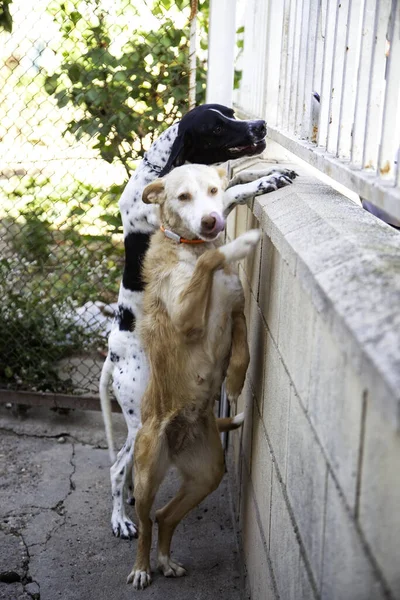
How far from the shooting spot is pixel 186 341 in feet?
10.1

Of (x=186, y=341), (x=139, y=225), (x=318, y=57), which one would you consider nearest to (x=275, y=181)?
(x=318, y=57)

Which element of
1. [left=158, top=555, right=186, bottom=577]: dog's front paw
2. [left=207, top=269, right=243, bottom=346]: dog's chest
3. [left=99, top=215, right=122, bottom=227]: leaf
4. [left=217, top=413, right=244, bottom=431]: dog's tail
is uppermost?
[left=207, top=269, right=243, bottom=346]: dog's chest

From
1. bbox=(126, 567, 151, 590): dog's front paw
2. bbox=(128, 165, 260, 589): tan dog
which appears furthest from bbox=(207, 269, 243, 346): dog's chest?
bbox=(126, 567, 151, 590): dog's front paw

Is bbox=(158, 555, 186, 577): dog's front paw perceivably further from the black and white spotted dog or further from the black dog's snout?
the black dog's snout

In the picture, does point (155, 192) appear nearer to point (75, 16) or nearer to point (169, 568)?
point (169, 568)

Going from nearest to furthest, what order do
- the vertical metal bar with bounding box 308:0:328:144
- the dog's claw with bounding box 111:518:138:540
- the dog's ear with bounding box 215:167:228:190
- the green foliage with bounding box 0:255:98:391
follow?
1. the vertical metal bar with bounding box 308:0:328:144
2. the dog's ear with bounding box 215:167:228:190
3. the dog's claw with bounding box 111:518:138:540
4. the green foliage with bounding box 0:255:98:391

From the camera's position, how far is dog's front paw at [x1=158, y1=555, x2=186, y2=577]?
352 centimetres

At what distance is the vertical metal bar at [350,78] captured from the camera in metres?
2.31

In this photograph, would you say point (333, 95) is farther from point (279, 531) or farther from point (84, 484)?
point (84, 484)

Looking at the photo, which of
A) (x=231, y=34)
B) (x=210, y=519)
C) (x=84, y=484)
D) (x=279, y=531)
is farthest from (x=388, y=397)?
(x=231, y=34)

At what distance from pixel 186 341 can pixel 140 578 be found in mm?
1180

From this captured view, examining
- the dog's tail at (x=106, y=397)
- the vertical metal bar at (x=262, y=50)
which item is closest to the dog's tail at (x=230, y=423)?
the dog's tail at (x=106, y=397)

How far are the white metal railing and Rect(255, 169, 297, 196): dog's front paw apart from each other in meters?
0.12

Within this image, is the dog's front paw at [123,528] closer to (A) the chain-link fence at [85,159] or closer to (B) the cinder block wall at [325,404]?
(B) the cinder block wall at [325,404]
